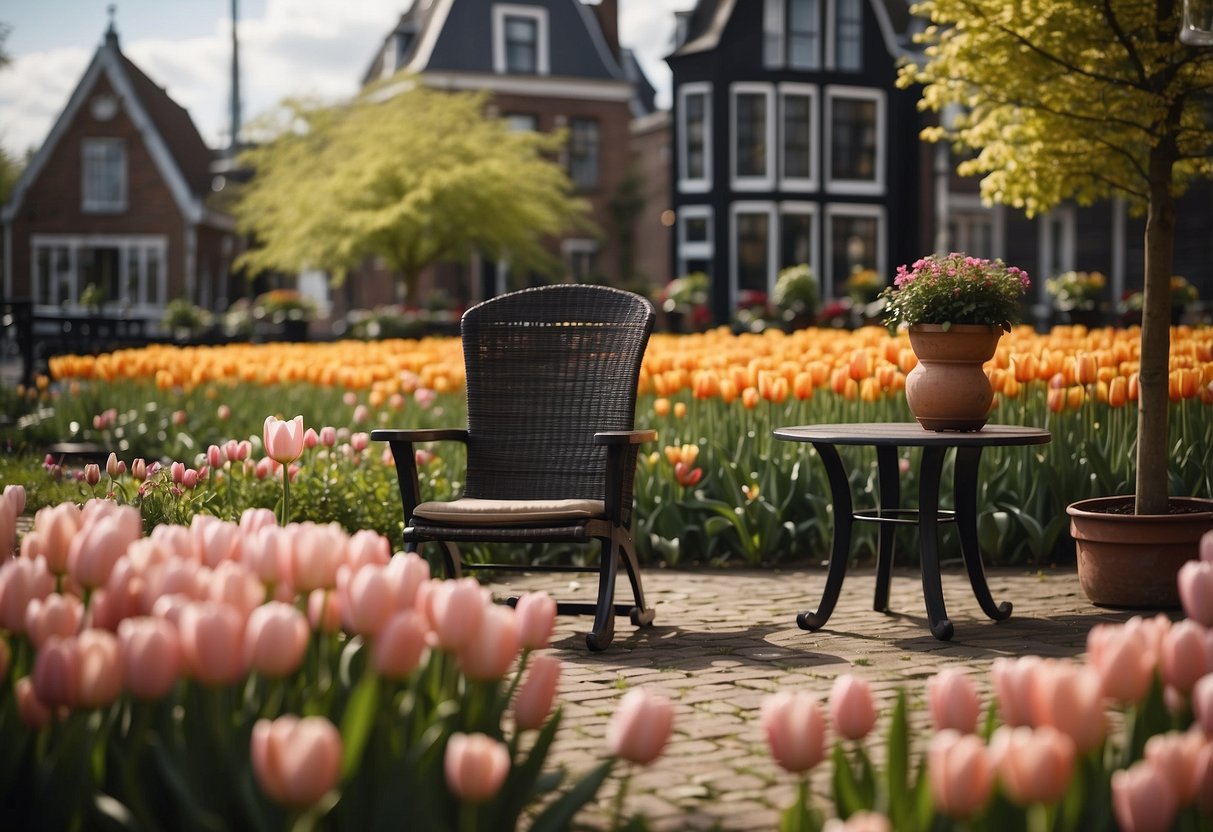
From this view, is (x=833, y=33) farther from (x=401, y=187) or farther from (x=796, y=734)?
(x=796, y=734)

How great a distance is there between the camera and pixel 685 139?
119ft

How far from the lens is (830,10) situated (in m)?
36.4

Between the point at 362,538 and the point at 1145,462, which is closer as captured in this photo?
the point at 362,538

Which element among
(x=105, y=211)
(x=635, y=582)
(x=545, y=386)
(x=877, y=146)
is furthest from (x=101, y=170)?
(x=635, y=582)

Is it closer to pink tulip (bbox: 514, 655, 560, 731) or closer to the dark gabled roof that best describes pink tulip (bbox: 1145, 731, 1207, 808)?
pink tulip (bbox: 514, 655, 560, 731)

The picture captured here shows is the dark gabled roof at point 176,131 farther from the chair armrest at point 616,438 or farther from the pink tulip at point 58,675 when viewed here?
the pink tulip at point 58,675

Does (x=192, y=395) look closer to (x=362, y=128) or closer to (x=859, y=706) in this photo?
(x=859, y=706)

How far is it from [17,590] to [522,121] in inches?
1514

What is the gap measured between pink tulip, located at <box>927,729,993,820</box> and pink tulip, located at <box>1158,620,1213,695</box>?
0.49 m

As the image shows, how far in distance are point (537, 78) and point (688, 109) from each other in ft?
18.3

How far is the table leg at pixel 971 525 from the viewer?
5.76 m

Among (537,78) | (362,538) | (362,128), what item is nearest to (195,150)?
(537,78)

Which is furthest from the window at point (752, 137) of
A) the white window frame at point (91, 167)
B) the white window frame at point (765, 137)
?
the white window frame at point (91, 167)

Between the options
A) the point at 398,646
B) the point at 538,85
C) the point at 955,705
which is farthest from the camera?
the point at 538,85
